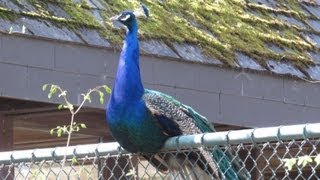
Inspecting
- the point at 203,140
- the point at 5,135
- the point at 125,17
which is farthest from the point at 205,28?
the point at 203,140

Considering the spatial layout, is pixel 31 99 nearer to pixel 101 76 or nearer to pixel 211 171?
pixel 101 76

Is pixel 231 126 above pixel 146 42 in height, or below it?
below

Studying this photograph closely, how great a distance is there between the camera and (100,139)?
341 inches

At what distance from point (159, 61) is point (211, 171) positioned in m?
2.83

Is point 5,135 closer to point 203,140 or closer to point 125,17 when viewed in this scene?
point 125,17

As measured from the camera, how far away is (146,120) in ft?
17.0

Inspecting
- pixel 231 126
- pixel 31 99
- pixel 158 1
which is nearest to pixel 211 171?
pixel 31 99

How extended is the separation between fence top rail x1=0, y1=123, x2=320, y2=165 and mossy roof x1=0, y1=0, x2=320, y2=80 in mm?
1739

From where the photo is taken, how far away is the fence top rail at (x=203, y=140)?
4.28 metres

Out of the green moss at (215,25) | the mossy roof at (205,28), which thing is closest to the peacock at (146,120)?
the mossy roof at (205,28)

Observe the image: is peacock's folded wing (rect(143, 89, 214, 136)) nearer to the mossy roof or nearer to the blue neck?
the blue neck

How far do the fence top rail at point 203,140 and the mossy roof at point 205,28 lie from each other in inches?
68.4

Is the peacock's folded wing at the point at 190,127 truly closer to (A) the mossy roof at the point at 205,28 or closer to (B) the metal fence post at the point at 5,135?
(A) the mossy roof at the point at 205,28

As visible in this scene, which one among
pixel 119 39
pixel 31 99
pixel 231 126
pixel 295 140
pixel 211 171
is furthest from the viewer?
pixel 231 126
